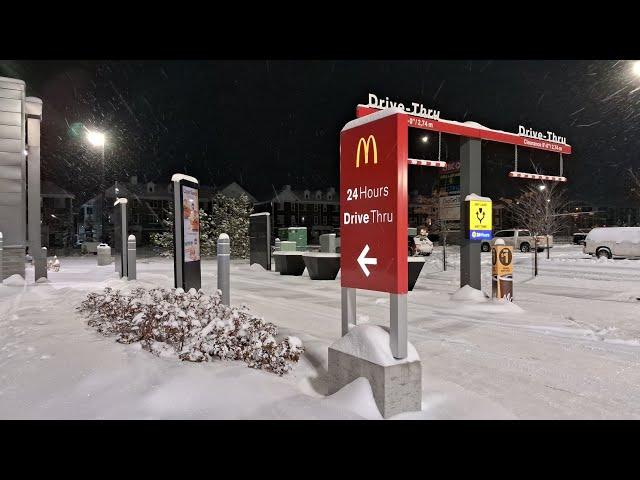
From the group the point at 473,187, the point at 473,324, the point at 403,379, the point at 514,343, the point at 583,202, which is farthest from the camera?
the point at 583,202

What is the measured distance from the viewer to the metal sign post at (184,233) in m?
7.60

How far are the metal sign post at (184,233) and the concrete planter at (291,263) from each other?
25.8 feet

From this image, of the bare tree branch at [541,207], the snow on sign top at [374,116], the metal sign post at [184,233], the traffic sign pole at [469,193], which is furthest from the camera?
the bare tree branch at [541,207]

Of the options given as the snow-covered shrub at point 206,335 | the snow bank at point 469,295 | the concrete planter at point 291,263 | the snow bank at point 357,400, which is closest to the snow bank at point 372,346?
the snow bank at point 357,400

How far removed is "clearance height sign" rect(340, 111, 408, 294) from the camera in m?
3.40

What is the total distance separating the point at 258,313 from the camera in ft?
26.7

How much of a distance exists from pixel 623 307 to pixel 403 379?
27.3ft

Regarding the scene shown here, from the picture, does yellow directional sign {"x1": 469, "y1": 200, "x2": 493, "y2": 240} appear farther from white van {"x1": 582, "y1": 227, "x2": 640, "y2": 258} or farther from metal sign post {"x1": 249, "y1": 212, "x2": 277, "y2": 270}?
white van {"x1": 582, "y1": 227, "x2": 640, "y2": 258}

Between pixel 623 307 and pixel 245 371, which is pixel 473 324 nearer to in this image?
pixel 623 307

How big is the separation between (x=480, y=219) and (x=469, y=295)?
1841 millimetres

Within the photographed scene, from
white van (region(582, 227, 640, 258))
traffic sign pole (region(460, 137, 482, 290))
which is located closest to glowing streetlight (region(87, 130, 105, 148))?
traffic sign pole (region(460, 137, 482, 290))

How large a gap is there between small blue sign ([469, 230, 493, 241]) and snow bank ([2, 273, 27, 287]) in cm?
1194

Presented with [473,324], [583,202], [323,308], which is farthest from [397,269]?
[583,202]

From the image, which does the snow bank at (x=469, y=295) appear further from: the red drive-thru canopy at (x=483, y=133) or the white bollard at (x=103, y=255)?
the white bollard at (x=103, y=255)
